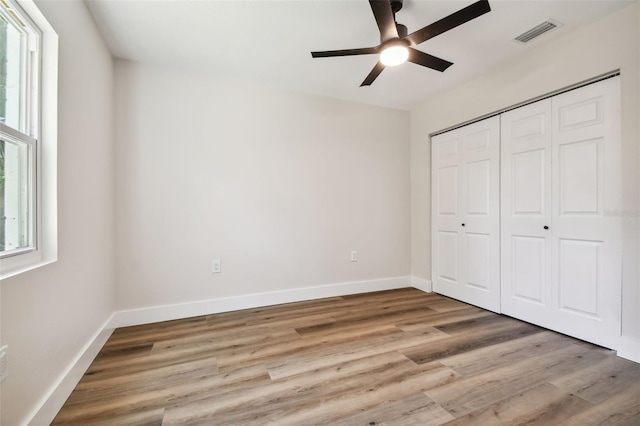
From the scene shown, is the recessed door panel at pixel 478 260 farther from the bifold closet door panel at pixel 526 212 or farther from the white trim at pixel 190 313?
the white trim at pixel 190 313

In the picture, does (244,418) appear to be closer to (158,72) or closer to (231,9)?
(231,9)

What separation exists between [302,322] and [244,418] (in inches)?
47.3

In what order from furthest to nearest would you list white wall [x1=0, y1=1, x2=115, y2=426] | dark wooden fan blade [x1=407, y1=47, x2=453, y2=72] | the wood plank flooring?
dark wooden fan blade [x1=407, y1=47, x2=453, y2=72], the wood plank flooring, white wall [x1=0, y1=1, x2=115, y2=426]

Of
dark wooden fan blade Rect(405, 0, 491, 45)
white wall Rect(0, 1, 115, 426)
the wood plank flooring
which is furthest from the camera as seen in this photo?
dark wooden fan blade Rect(405, 0, 491, 45)

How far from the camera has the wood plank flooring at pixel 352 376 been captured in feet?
4.37

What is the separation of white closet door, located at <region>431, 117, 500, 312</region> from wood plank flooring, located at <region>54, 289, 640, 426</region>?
0.54 m

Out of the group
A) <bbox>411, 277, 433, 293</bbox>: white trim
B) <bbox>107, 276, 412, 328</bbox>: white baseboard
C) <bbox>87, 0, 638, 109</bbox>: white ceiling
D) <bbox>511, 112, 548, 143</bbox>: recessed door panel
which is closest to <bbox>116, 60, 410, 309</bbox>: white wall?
<bbox>107, 276, 412, 328</bbox>: white baseboard

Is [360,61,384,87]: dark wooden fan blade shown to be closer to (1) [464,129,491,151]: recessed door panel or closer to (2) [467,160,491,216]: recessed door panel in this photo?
(1) [464,129,491,151]: recessed door panel

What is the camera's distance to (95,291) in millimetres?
1981

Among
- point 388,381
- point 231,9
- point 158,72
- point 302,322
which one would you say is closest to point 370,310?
point 302,322

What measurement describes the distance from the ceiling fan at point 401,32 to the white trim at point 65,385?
2.43 m

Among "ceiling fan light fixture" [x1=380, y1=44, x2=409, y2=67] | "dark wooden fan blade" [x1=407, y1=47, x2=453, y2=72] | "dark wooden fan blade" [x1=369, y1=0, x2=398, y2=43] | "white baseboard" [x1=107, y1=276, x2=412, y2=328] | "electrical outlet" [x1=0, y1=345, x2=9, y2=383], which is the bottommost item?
"white baseboard" [x1=107, y1=276, x2=412, y2=328]

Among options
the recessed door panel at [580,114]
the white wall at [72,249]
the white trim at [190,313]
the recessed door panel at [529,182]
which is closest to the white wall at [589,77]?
the recessed door panel at [580,114]

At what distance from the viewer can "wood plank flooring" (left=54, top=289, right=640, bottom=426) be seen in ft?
4.37
